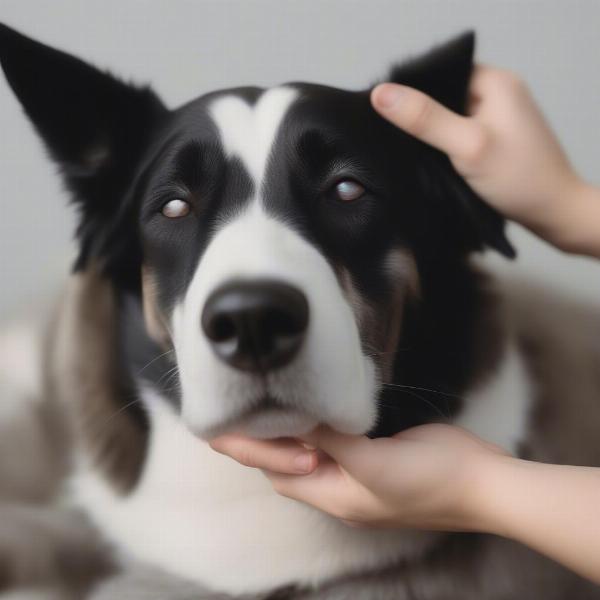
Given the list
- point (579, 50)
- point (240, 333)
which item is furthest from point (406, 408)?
point (579, 50)

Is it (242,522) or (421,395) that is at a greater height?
(421,395)

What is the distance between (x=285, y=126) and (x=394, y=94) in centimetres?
13

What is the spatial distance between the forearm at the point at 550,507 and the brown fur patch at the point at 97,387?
58 centimetres

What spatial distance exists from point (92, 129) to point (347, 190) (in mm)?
369

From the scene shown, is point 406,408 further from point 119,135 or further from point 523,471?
point 119,135

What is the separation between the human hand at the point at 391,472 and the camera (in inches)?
30.8

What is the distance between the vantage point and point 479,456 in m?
0.78

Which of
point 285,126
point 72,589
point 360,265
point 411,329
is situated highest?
point 285,126

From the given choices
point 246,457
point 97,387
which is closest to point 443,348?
point 246,457

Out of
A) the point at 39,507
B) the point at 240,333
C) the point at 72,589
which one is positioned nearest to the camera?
the point at 240,333

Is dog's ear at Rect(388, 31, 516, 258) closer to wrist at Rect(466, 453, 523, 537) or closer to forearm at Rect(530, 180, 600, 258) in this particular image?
forearm at Rect(530, 180, 600, 258)

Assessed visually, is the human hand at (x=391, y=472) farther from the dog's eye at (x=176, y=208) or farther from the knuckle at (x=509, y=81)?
the knuckle at (x=509, y=81)

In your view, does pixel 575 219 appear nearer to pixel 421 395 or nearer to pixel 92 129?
pixel 421 395

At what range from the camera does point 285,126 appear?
87 cm
